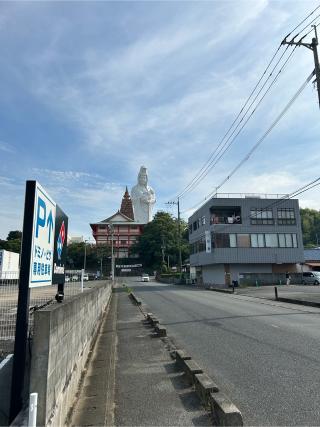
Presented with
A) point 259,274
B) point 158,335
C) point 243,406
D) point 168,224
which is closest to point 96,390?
point 243,406

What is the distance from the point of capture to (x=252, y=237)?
166 ft

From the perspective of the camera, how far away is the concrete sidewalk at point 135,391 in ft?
15.9

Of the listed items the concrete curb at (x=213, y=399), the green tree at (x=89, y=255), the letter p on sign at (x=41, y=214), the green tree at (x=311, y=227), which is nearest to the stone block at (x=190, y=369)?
the concrete curb at (x=213, y=399)

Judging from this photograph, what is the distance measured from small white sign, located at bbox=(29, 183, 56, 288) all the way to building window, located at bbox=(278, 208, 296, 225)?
163ft

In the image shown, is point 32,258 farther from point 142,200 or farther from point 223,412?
point 142,200

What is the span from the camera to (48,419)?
12.0 ft

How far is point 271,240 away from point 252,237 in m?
2.66

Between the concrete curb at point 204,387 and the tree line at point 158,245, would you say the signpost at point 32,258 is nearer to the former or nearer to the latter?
the concrete curb at point 204,387

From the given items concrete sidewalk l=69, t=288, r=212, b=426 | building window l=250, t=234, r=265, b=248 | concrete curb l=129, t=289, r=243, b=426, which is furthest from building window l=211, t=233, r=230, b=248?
concrete curb l=129, t=289, r=243, b=426

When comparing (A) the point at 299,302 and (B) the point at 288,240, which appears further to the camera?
(B) the point at 288,240

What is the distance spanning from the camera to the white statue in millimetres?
134500

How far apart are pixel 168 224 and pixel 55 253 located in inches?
3910

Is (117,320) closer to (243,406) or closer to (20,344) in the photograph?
(243,406)

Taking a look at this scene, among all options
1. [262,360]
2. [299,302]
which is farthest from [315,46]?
[262,360]
